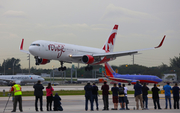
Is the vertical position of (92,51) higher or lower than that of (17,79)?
higher

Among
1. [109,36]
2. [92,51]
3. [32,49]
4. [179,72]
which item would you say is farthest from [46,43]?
[179,72]

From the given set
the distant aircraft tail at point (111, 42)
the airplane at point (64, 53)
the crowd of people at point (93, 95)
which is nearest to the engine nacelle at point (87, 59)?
the airplane at point (64, 53)

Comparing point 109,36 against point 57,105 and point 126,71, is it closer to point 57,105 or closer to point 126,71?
point 57,105

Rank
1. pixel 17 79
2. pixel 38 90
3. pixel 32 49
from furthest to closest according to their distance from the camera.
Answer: pixel 17 79 → pixel 32 49 → pixel 38 90

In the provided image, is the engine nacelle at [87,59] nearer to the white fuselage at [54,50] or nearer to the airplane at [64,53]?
the airplane at [64,53]

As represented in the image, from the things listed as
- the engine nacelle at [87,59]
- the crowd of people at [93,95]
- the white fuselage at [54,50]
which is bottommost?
the crowd of people at [93,95]

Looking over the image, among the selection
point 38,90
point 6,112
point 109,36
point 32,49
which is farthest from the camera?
point 109,36

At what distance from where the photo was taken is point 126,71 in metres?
103

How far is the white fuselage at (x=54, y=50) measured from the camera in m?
39.3

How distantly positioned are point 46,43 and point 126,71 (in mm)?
66914

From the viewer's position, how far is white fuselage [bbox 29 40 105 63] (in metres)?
39.3

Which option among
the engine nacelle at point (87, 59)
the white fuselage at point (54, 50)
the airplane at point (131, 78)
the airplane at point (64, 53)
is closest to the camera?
the white fuselage at point (54, 50)

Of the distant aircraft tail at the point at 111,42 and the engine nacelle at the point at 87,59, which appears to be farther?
the distant aircraft tail at the point at 111,42

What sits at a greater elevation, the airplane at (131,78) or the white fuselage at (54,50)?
the white fuselage at (54,50)
